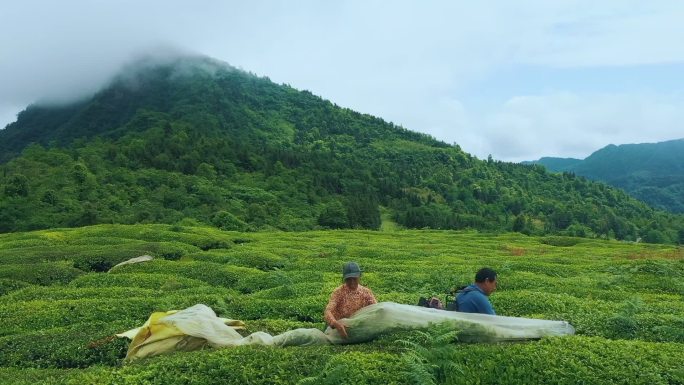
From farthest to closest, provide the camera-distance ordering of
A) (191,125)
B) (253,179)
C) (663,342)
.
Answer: (191,125)
(253,179)
(663,342)

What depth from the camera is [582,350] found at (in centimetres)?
1149

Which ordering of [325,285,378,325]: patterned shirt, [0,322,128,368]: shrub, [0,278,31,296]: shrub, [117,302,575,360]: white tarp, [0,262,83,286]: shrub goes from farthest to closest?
1. [0,262,83,286]: shrub
2. [0,278,31,296]: shrub
3. [0,322,128,368]: shrub
4. [325,285,378,325]: patterned shirt
5. [117,302,575,360]: white tarp

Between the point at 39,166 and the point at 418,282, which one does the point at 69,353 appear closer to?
the point at 418,282

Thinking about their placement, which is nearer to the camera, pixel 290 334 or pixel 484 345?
pixel 484 345

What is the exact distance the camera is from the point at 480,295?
1323 cm

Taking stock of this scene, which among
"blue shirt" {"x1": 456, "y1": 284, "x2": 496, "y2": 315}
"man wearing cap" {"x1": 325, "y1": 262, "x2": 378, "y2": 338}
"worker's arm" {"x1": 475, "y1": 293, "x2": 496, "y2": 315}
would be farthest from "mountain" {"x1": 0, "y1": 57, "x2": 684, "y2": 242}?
"worker's arm" {"x1": 475, "y1": 293, "x2": 496, "y2": 315}

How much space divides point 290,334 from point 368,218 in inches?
4011

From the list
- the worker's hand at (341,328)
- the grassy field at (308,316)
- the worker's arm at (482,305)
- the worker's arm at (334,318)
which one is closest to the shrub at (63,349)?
the grassy field at (308,316)

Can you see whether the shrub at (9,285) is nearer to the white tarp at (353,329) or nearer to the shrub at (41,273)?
the shrub at (41,273)

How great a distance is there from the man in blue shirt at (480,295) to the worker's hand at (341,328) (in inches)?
117

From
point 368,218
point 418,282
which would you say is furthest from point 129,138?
point 418,282

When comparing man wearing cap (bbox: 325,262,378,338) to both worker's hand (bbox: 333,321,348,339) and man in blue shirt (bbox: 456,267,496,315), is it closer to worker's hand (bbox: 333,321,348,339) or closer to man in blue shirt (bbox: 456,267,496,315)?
worker's hand (bbox: 333,321,348,339)

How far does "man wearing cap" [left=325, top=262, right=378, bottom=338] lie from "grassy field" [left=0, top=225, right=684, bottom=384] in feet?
4.40

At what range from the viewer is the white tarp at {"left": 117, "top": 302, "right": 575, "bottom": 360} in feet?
41.2
